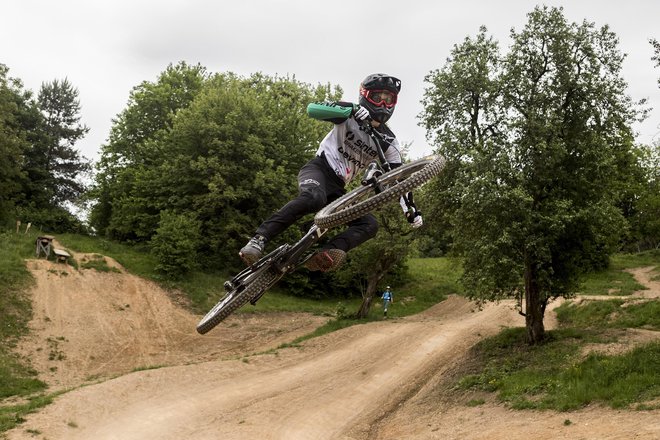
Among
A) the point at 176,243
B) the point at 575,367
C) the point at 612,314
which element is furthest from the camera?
the point at 176,243

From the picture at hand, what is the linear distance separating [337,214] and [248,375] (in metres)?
16.6

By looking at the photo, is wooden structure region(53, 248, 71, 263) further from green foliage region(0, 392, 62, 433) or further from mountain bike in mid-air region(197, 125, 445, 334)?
mountain bike in mid-air region(197, 125, 445, 334)

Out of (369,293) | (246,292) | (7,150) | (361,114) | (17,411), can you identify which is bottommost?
(17,411)

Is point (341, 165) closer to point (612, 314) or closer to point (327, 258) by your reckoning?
point (327, 258)

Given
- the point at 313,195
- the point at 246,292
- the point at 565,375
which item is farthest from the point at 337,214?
the point at 565,375

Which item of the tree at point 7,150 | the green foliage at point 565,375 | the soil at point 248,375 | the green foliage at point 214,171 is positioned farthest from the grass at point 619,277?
the tree at point 7,150

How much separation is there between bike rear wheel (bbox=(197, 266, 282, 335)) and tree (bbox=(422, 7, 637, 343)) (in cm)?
1152

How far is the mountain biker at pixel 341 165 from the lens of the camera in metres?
7.30

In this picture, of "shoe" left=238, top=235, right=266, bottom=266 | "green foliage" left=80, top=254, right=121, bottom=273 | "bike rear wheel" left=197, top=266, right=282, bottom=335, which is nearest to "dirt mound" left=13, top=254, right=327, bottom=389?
"green foliage" left=80, top=254, right=121, bottom=273

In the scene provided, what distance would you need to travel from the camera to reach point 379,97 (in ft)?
24.1

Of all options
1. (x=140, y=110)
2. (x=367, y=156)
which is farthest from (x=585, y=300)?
(x=140, y=110)

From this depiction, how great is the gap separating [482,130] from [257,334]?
643 inches

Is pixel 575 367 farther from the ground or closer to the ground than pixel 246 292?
closer to the ground

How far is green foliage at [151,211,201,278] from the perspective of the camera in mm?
33094
